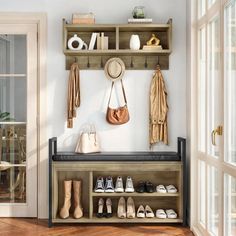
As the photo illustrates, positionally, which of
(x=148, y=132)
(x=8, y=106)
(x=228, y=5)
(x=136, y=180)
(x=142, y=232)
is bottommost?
(x=142, y=232)

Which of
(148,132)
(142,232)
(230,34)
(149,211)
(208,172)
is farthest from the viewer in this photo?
(148,132)

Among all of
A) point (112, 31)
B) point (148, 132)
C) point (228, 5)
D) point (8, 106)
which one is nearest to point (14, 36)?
point (8, 106)

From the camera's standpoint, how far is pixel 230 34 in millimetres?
3061

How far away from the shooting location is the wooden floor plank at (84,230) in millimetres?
4027

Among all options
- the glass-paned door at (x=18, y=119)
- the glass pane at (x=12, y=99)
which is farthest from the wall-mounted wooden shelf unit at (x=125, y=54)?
the glass pane at (x=12, y=99)

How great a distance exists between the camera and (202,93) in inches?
160

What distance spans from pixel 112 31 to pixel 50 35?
685 mm

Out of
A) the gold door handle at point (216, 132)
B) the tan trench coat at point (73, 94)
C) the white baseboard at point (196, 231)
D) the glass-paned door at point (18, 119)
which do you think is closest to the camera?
the gold door handle at point (216, 132)

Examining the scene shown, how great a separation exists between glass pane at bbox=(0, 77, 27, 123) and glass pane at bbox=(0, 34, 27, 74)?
0.10 meters

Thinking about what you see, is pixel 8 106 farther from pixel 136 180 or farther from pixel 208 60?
pixel 208 60

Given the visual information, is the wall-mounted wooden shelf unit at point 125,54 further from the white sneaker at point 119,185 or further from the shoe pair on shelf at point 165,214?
the shoe pair on shelf at point 165,214

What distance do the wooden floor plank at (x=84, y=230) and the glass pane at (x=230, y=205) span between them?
990 mm

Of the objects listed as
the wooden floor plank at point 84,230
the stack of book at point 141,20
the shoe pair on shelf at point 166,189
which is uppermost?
the stack of book at point 141,20

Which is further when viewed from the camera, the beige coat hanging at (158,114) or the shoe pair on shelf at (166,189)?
the beige coat hanging at (158,114)
